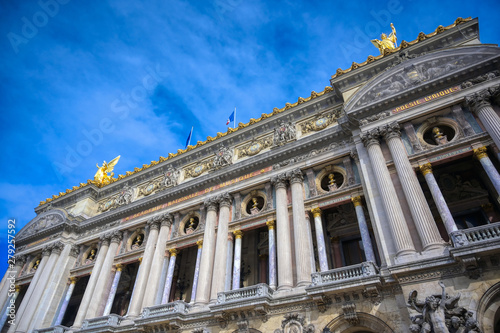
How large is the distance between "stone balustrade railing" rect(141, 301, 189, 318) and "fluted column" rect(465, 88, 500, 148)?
60.1ft

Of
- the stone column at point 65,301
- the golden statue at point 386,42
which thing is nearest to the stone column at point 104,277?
the stone column at point 65,301

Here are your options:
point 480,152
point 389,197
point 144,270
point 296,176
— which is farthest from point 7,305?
point 480,152

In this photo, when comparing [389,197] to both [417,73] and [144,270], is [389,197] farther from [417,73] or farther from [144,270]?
[144,270]

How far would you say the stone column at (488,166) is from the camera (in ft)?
48.9

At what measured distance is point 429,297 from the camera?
12703mm

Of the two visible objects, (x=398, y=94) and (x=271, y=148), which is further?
(x=271, y=148)

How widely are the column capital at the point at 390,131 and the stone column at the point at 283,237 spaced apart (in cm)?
666

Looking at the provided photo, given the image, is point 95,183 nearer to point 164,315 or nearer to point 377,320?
point 164,315

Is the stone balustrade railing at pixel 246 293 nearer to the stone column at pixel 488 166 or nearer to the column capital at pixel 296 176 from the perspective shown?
the column capital at pixel 296 176

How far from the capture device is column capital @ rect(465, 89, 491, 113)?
16.9m

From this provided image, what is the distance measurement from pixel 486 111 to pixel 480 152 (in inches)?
88.9

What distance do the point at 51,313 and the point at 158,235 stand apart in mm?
10947

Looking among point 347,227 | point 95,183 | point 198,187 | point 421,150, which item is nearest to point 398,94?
point 421,150

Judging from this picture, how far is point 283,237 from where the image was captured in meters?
19.3
